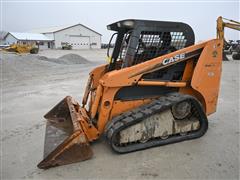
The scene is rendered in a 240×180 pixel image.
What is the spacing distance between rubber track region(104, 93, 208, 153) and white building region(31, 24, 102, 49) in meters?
50.2

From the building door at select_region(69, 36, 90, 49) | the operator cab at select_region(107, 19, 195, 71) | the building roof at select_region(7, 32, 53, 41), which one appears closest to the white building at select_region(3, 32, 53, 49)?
the building roof at select_region(7, 32, 53, 41)

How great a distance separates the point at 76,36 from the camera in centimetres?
5488

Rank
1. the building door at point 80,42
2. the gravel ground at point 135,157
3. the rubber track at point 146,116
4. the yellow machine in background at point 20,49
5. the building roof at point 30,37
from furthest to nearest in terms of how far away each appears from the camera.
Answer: the building door at point 80,42, the building roof at point 30,37, the yellow machine in background at point 20,49, the rubber track at point 146,116, the gravel ground at point 135,157

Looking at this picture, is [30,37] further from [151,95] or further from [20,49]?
[151,95]

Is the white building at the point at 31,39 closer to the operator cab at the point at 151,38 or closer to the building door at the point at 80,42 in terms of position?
the building door at the point at 80,42

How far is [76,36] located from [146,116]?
54.2m

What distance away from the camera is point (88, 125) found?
320 centimetres

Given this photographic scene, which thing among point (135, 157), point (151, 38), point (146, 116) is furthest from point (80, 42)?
point (135, 157)

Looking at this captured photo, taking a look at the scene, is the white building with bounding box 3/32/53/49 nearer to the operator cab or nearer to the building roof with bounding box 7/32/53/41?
the building roof with bounding box 7/32/53/41

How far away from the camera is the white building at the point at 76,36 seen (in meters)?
53.0

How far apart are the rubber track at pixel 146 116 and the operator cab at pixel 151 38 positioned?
652 mm

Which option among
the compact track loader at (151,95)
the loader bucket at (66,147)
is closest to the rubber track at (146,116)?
the compact track loader at (151,95)

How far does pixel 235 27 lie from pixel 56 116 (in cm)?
391

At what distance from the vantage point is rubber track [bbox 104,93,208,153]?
3.05m
